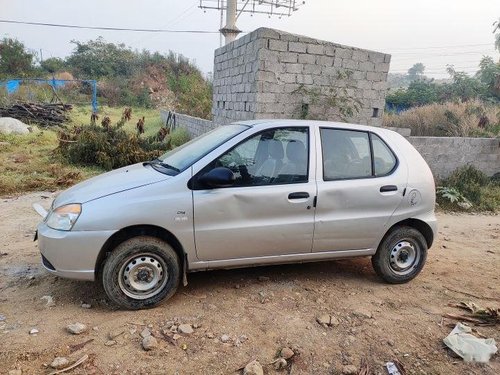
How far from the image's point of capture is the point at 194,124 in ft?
44.9

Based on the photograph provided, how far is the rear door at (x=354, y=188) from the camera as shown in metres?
3.86

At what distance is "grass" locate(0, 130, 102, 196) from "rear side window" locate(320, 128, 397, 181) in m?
6.40

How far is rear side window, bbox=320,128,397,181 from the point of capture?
12.9ft

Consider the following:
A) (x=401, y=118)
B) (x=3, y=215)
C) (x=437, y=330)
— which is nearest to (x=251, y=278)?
(x=437, y=330)

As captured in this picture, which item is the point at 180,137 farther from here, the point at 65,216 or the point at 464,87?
the point at 464,87

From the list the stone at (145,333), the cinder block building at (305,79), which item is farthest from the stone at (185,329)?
the cinder block building at (305,79)

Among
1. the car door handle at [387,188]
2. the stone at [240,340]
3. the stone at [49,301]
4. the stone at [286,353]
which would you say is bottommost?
the stone at [49,301]

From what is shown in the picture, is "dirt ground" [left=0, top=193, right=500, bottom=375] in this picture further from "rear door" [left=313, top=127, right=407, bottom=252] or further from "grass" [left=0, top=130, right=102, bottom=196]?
"grass" [left=0, top=130, right=102, bottom=196]

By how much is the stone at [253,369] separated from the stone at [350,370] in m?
0.59

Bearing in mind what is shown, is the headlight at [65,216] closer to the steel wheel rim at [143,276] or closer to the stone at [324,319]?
the steel wheel rim at [143,276]

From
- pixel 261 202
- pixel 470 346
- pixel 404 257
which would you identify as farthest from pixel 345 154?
pixel 470 346

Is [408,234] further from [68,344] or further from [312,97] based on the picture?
[312,97]

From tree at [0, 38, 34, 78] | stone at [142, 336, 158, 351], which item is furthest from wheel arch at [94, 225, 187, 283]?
tree at [0, 38, 34, 78]

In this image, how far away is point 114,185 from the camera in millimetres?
3508
